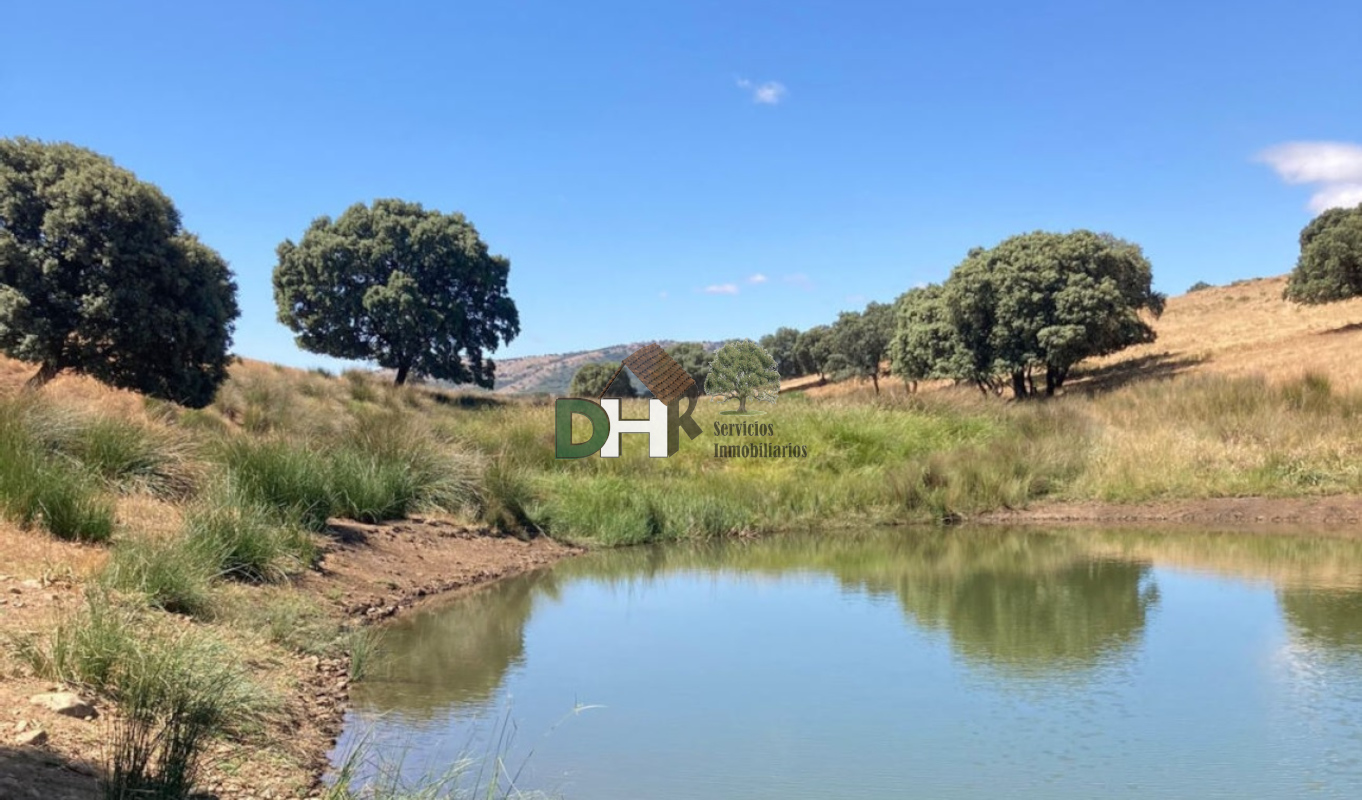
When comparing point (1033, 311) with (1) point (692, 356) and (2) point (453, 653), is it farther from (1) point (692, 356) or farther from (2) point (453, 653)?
(1) point (692, 356)

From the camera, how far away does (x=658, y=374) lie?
85.7ft

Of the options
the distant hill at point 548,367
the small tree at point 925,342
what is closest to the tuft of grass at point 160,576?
the small tree at point 925,342

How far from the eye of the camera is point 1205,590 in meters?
10.5

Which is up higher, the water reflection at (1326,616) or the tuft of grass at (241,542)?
the tuft of grass at (241,542)

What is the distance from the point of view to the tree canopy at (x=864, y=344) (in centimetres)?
6219

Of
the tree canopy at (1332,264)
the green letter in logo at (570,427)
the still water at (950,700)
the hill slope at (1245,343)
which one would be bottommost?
the still water at (950,700)

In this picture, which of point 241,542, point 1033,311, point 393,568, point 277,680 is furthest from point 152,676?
point 1033,311

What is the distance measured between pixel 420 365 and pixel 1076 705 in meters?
38.8

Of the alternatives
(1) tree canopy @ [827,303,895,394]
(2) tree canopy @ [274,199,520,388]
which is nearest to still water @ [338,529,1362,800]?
(2) tree canopy @ [274,199,520,388]

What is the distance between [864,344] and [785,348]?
21573mm

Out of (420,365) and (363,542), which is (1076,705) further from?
(420,365)

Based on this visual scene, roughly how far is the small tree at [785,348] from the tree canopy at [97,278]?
6533cm

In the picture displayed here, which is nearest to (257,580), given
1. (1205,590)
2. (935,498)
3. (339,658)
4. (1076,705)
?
(339,658)

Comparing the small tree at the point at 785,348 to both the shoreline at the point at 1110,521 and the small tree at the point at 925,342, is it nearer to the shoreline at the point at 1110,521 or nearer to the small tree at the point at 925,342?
the small tree at the point at 925,342
